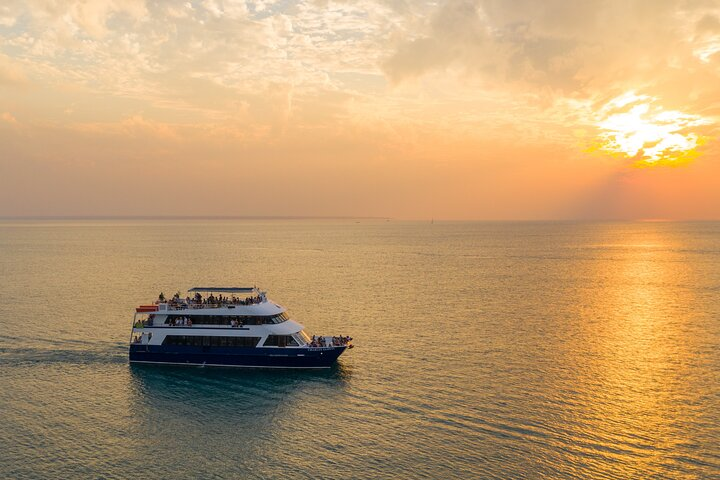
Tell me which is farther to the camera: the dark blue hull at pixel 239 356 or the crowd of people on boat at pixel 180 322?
the crowd of people on boat at pixel 180 322

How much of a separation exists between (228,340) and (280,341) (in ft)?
17.9

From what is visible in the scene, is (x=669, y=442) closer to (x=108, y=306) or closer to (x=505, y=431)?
(x=505, y=431)

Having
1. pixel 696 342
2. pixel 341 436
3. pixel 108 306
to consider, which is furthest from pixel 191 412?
pixel 696 342

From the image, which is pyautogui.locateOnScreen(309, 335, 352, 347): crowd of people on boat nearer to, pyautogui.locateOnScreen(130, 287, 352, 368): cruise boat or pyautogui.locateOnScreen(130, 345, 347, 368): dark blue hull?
pyautogui.locateOnScreen(130, 287, 352, 368): cruise boat

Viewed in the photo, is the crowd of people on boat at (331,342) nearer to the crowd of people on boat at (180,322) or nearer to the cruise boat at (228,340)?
the cruise boat at (228,340)

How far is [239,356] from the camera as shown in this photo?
57125mm

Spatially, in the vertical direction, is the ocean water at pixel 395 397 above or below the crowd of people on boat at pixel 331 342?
below

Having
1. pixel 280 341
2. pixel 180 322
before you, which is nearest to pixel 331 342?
pixel 280 341

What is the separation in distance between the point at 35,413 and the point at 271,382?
19183 millimetres

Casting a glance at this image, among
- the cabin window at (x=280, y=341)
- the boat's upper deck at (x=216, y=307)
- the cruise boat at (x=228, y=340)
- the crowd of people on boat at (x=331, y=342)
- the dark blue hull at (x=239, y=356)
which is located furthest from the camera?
the boat's upper deck at (x=216, y=307)

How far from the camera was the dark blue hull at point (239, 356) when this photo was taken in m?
56.0

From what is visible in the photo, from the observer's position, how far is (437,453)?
37250 millimetres

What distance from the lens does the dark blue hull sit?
5597 cm

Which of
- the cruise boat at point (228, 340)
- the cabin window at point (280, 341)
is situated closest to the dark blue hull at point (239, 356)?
the cruise boat at point (228, 340)
